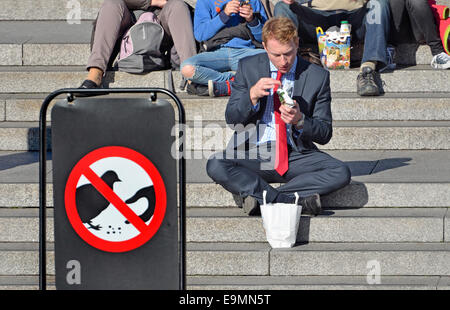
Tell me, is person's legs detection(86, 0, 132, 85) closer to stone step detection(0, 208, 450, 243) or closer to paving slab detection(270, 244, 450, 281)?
stone step detection(0, 208, 450, 243)

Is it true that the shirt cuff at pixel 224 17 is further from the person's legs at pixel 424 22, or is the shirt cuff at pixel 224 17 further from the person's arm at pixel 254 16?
the person's legs at pixel 424 22

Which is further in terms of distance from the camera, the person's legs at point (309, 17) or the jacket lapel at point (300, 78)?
the person's legs at point (309, 17)

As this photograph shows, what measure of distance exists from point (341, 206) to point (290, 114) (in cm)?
95

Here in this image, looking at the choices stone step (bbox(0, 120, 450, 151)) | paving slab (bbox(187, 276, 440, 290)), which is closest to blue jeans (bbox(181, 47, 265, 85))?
stone step (bbox(0, 120, 450, 151))

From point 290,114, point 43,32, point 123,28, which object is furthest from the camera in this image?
point 43,32

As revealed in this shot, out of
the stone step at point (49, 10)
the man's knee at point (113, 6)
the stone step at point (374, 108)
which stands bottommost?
the stone step at point (374, 108)

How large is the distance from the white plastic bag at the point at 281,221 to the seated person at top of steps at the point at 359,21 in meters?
2.19

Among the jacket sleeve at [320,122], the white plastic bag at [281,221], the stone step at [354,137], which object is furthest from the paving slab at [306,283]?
the stone step at [354,137]

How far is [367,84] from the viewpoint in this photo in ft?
24.9

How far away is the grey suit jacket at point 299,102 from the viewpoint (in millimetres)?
5930

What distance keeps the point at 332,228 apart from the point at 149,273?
Answer: 232cm

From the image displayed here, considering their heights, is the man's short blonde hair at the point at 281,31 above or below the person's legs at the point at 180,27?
below

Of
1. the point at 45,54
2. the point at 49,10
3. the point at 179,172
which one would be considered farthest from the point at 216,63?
the point at 179,172

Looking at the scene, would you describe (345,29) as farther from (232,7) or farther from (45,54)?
(45,54)
